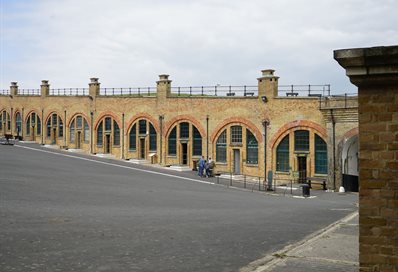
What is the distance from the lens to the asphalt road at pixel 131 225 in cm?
984

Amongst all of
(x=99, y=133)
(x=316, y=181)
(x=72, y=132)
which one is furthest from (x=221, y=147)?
(x=72, y=132)

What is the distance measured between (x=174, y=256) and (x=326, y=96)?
83.5 ft

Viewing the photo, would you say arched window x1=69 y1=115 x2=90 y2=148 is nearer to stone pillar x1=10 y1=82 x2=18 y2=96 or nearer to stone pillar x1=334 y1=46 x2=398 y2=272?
stone pillar x1=10 y1=82 x2=18 y2=96

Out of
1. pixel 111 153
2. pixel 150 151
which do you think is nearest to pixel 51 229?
pixel 150 151

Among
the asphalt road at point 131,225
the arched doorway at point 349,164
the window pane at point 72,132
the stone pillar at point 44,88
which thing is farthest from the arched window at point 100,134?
the arched doorway at point 349,164

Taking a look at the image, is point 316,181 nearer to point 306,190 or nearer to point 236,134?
point 306,190

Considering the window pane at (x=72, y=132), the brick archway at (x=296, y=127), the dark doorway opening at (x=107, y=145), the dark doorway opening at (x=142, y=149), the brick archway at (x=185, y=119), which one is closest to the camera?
the brick archway at (x=296, y=127)

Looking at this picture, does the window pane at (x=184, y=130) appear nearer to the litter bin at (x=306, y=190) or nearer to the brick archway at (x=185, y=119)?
the brick archway at (x=185, y=119)

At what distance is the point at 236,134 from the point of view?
37375mm

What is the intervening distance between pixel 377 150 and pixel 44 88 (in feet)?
171

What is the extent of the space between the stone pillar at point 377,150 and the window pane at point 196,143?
33.5m

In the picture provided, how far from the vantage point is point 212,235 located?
12.8 meters

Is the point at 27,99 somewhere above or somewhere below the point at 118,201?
above

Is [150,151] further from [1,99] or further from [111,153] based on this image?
[1,99]
